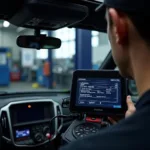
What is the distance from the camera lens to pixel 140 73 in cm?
76

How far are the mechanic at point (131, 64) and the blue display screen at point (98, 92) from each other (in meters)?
1.16

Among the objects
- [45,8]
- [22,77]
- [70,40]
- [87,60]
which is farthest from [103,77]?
[22,77]

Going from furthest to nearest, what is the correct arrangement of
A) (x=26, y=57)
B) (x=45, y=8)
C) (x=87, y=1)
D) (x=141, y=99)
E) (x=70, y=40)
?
1. (x=26, y=57)
2. (x=70, y=40)
3. (x=87, y=1)
4. (x=45, y=8)
5. (x=141, y=99)

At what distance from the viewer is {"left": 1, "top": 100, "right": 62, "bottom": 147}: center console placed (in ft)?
7.72

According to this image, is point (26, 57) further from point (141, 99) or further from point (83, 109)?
point (141, 99)

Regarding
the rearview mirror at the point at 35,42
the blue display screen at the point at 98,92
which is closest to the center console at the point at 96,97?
the blue display screen at the point at 98,92

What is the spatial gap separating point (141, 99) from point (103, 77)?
1.31 m

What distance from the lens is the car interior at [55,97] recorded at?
1804 mm

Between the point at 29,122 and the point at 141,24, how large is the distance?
6.51 ft

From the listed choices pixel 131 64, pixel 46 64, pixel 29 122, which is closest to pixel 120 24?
pixel 131 64

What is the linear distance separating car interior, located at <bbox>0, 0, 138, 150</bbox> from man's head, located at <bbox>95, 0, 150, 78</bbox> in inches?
26.1

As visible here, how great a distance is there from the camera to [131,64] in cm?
80

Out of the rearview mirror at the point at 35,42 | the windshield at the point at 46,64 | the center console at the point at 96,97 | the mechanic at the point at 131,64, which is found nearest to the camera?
the mechanic at the point at 131,64

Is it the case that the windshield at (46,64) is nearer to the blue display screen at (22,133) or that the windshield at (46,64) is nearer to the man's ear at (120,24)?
the blue display screen at (22,133)
